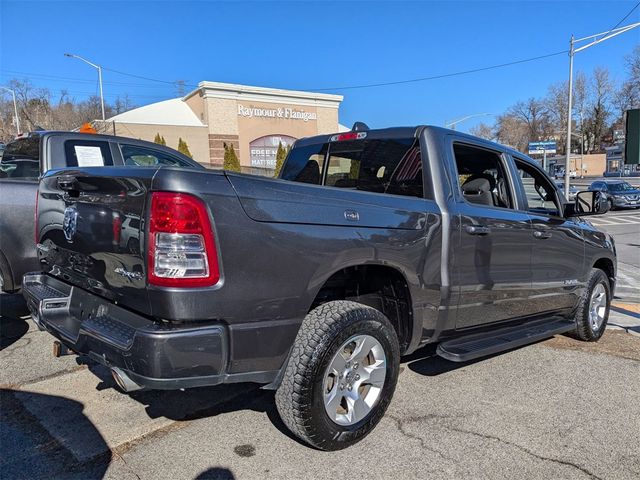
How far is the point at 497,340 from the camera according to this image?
388 cm

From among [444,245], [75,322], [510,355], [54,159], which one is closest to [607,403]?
[510,355]

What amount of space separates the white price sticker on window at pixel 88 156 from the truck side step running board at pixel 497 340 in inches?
156

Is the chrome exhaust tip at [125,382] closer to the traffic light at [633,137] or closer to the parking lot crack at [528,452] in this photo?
the parking lot crack at [528,452]

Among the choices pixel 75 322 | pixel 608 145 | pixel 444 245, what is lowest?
pixel 75 322

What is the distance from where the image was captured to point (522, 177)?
458cm

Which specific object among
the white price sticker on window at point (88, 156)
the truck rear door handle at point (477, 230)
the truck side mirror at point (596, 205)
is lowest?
the truck rear door handle at point (477, 230)

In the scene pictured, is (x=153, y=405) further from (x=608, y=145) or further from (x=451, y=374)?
(x=608, y=145)

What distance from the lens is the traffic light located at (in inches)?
235

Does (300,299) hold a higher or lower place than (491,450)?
higher

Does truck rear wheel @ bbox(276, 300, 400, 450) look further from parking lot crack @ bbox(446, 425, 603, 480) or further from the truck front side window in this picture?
the truck front side window

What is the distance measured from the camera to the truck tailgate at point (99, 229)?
249 cm

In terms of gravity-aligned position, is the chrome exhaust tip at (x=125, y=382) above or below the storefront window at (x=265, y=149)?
below

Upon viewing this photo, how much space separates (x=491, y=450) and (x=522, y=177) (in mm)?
2526

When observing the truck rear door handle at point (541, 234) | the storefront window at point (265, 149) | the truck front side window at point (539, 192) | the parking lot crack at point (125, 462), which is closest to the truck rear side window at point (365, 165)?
the truck rear door handle at point (541, 234)
